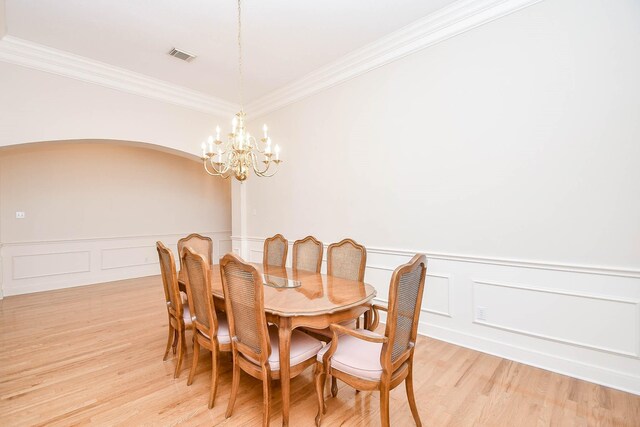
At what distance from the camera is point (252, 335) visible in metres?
1.74

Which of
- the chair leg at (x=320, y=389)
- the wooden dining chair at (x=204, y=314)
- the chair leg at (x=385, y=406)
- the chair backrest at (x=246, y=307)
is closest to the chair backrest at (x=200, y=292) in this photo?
the wooden dining chair at (x=204, y=314)

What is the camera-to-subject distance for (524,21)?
98.0 inches

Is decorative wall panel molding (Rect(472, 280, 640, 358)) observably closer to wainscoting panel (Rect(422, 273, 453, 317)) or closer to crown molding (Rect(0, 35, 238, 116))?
A: wainscoting panel (Rect(422, 273, 453, 317))

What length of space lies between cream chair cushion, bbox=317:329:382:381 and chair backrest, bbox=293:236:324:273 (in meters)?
1.22

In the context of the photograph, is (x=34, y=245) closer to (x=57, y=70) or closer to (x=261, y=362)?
(x=57, y=70)

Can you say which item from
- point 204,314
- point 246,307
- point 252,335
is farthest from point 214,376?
point 246,307

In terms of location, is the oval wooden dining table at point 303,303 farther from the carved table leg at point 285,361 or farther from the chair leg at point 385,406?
the chair leg at point 385,406

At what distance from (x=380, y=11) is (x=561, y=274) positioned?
279 centimetres

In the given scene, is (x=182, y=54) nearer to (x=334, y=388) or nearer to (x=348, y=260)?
(x=348, y=260)

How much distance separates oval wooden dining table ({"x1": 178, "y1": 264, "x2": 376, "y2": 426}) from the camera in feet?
5.62

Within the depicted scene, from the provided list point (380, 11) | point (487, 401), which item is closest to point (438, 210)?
point (487, 401)

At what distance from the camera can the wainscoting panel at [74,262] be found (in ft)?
15.6

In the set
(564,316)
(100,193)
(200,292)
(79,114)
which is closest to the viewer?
(200,292)

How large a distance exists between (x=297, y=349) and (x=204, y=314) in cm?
75
